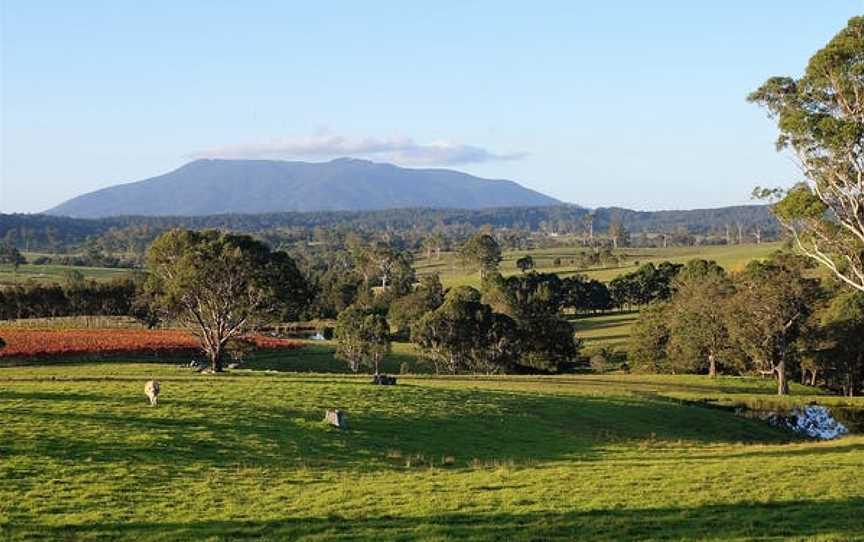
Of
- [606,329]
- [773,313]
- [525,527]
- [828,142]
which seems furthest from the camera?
[606,329]

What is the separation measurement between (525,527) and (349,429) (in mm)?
14534

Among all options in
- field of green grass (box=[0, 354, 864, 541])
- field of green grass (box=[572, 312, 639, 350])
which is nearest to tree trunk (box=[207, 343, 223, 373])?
field of green grass (box=[0, 354, 864, 541])

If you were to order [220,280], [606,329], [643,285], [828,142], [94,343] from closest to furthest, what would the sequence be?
[828,142], [220,280], [94,343], [606,329], [643,285]

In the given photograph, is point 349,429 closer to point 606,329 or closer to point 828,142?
point 828,142

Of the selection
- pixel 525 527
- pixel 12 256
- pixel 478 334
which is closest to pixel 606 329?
pixel 478 334

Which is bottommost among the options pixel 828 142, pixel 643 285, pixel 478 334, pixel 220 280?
pixel 478 334

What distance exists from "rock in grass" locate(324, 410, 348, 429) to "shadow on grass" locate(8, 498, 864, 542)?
12.8 m

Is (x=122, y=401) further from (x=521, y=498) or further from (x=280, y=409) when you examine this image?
(x=521, y=498)

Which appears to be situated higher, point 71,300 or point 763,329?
point 763,329

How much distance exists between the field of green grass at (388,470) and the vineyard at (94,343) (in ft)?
91.4

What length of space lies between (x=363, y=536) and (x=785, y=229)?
126 feet

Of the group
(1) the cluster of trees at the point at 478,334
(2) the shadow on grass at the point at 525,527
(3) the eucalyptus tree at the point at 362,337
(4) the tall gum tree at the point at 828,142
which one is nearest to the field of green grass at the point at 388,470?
(2) the shadow on grass at the point at 525,527

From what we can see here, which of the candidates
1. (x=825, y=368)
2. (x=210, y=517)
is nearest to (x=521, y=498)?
(x=210, y=517)

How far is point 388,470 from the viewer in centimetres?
2628
